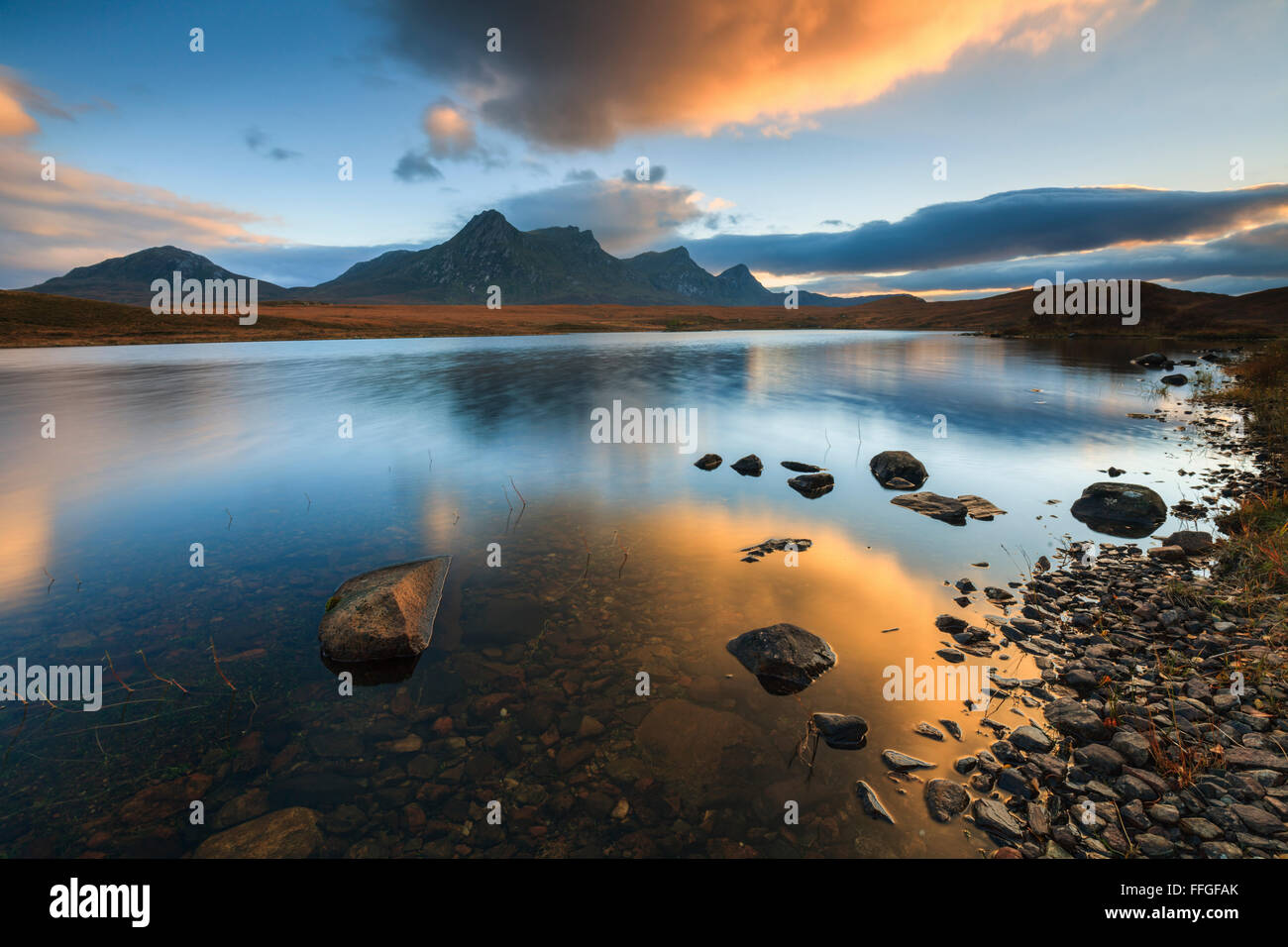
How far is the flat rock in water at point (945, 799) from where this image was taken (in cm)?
520

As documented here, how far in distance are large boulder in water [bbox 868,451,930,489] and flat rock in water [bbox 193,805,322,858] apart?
55.0 feet

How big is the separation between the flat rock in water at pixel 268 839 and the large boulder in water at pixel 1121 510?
16644mm

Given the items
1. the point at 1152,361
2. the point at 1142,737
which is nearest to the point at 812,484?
the point at 1142,737

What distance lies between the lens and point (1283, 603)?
7.83 metres

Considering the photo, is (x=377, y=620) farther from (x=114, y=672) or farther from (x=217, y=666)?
(x=114, y=672)

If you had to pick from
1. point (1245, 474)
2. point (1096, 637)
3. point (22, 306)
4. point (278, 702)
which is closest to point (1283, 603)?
point (1096, 637)

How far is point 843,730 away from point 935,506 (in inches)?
397

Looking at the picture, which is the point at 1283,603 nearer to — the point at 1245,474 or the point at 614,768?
the point at 614,768

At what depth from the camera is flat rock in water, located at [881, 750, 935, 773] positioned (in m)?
5.82

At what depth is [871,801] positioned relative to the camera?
17.7ft

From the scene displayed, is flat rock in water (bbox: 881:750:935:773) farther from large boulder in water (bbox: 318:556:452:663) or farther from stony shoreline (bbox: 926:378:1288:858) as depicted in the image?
large boulder in water (bbox: 318:556:452:663)

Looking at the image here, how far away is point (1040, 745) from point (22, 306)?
18004 cm

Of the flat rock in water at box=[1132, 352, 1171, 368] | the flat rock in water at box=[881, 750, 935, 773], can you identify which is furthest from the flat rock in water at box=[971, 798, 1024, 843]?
the flat rock in water at box=[1132, 352, 1171, 368]
